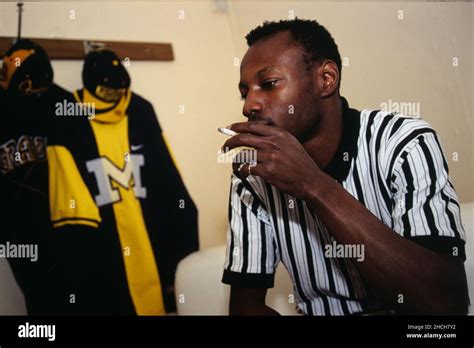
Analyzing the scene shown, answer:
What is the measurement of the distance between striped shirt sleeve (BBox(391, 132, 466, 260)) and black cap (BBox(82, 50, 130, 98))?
0.85m

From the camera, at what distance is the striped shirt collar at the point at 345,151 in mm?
764

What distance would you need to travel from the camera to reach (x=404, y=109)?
3.07 feet

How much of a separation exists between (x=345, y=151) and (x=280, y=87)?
169mm

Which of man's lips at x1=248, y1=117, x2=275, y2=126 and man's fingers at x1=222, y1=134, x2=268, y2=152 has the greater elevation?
man's lips at x1=248, y1=117, x2=275, y2=126

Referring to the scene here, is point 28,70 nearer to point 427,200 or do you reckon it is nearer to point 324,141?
point 324,141

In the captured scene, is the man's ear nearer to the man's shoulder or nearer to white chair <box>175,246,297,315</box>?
the man's shoulder

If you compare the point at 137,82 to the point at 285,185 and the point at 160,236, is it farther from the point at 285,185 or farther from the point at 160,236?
the point at 285,185

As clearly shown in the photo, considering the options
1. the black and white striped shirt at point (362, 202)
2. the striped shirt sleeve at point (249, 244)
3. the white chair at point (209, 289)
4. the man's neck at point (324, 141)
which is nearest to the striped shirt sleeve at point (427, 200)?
the black and white striped shirt at point (362, 202)

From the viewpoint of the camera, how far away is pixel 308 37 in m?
0.81

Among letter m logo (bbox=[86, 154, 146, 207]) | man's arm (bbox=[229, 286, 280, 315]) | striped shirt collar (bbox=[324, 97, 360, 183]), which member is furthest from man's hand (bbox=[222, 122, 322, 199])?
letter m logo (bbox=[86, 154, 146, 207])

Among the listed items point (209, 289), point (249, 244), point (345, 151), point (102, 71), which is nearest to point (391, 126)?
point (345, 151)

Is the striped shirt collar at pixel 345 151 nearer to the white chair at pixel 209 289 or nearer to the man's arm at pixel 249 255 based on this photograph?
the man's arm at pixel 249 255

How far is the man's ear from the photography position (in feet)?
2.65

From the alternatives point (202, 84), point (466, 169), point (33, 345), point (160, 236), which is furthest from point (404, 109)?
point (33, 345)
